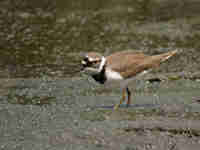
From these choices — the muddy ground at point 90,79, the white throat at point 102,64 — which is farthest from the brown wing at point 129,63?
the muddy ground at point 90,79

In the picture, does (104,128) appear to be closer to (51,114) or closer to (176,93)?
(51,114)

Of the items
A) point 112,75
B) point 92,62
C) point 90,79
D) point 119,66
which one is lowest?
point 90,79

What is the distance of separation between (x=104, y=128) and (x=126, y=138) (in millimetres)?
483

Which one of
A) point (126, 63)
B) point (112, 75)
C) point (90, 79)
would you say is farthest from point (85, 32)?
point (112, 75)

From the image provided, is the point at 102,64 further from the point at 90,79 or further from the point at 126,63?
the point at 90,79

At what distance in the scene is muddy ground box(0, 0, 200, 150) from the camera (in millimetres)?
5883

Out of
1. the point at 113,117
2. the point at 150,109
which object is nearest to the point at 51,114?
the point at 113,117

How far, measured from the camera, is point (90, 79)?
333 inches

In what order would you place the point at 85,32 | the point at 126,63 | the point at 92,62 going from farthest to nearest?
the point at 85,32 → the point at 126,63 → the point at 92,62

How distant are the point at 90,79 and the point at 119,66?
1632 millimetres

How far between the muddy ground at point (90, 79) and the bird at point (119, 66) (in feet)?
1.44

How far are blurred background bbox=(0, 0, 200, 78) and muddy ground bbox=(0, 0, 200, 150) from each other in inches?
0.9

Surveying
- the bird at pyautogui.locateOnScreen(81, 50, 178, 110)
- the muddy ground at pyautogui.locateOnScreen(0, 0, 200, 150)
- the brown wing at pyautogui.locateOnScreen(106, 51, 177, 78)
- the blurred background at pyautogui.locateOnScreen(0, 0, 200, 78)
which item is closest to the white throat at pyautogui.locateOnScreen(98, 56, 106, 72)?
→ the bird at pyautogui.locateOnScreen(81, 50, 178, 110)

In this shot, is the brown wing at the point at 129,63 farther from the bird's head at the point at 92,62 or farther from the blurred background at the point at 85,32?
the blurred background at the point at 85,32
